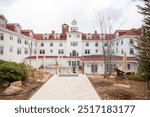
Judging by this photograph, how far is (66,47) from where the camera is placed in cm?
3238

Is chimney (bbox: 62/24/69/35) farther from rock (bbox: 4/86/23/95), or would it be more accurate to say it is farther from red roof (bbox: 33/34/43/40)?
rock (bbox: 4/86/23/95)

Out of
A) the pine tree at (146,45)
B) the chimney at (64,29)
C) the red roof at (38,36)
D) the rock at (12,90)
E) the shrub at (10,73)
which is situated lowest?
the rock at (12,90)

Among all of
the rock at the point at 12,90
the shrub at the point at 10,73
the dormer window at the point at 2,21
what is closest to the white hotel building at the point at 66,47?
the dormer window at the point at 2,21

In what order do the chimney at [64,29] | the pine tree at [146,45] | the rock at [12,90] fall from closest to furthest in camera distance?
the rock at [12,90], the pine tree at [146,45], the chimney at [64,29]

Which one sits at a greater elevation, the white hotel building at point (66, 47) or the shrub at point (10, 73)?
the white hotel building at point (66, 47)

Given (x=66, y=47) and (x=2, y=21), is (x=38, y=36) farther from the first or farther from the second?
(x=2, y=21)

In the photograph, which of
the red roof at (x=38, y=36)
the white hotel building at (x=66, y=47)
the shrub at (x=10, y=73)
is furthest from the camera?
the red roof at (x=38, y=36)

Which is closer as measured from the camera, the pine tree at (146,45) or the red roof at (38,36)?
the pine tree at (146,45)

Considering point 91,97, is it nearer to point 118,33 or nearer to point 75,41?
point 118,33

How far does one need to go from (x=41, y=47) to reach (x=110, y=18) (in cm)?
1823

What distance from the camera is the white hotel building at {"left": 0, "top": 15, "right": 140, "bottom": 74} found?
22.7 meters

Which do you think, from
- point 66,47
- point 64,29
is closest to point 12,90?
point 66,47

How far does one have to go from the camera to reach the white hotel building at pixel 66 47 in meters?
22.7

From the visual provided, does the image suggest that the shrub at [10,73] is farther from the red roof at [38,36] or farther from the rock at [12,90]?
the red roof at [38,36]
